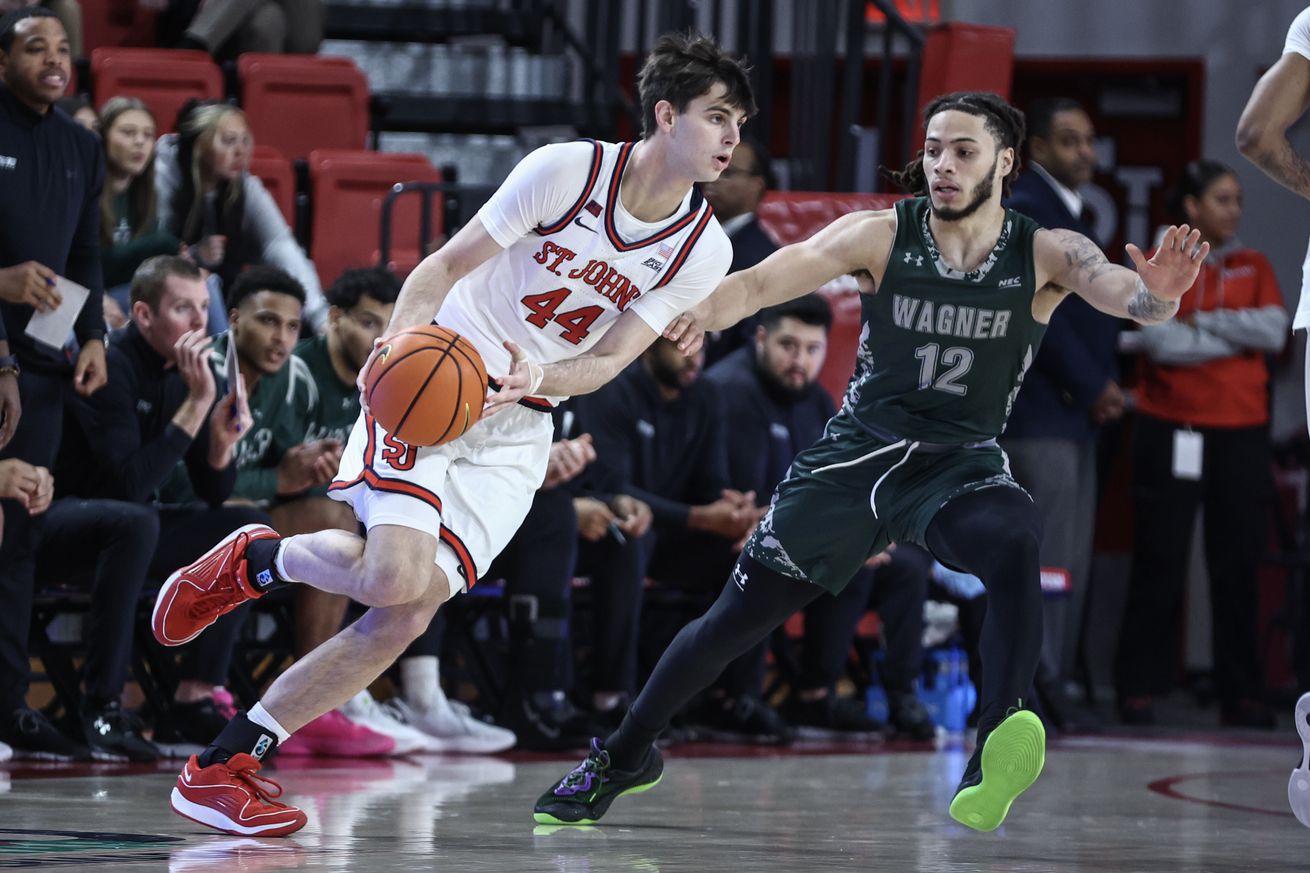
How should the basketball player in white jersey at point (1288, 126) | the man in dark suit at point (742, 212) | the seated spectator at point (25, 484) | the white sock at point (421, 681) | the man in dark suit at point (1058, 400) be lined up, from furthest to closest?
1. the man in dark suit at point (742, 212)
2. the man in dark suit at point (1058, 400)
3. the white sock at point (421, 681)
4. the seated spectator at point (25, 484)
5. the basketball player in white jersey at point (1288, 126)

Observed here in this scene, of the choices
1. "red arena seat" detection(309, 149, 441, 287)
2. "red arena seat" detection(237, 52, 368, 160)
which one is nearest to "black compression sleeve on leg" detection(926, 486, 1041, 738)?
"red arena seat" detection(309, 149, 441, 287)

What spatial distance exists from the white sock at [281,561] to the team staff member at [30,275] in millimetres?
1638

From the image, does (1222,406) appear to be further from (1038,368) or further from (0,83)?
(0,83)

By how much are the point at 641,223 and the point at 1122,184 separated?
28.4ft

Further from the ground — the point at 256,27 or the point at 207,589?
the point at 256,27

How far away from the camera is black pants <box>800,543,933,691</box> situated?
7.72 meters

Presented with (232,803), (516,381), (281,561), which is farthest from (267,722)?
(516,381)

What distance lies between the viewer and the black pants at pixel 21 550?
5.78 m

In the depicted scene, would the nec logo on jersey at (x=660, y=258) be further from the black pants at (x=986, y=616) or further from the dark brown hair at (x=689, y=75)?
the black pants at (x=986, y=616)

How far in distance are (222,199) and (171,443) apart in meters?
1.91

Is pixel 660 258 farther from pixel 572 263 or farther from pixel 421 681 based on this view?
pixel 421 681

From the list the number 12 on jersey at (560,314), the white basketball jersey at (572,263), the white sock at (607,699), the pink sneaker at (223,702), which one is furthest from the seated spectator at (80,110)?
the number 12 on jersey at (560,314)

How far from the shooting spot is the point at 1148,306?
4.29 meters

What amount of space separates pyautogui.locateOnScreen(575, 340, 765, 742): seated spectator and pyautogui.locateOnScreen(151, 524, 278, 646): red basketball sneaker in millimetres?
2913
